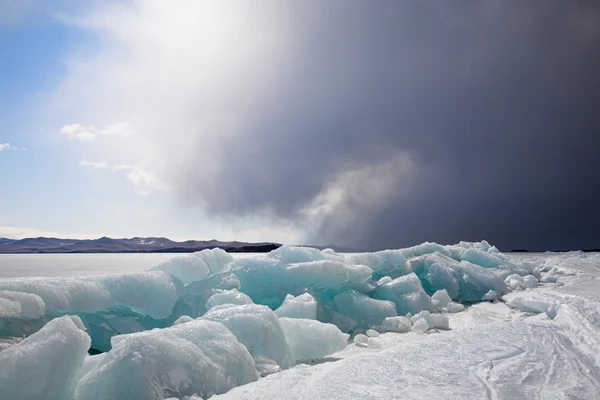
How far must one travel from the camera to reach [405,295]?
317 inches

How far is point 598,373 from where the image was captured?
11.6 feet

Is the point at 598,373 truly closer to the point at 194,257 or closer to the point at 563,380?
the point at 563,380

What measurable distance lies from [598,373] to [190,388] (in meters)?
3.78

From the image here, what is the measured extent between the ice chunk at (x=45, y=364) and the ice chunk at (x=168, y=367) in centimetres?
15

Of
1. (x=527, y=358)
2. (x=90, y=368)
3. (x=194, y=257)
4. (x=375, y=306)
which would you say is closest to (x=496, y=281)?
(x=375, y=306)

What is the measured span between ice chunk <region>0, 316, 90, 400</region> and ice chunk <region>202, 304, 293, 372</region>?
1536mm

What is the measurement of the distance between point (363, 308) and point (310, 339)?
8.21ft

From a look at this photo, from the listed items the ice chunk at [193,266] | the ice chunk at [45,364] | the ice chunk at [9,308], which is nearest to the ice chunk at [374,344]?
the ice chunk at [193,266]

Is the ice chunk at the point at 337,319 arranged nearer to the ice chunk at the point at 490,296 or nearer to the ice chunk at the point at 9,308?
the ice chunk at the point at 490,296

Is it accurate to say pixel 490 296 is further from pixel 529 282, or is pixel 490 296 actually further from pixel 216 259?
pixel 216 259

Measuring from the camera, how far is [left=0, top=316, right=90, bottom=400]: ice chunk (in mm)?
2816

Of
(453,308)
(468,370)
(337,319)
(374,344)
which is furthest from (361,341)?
(453,308)

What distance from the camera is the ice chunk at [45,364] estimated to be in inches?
111

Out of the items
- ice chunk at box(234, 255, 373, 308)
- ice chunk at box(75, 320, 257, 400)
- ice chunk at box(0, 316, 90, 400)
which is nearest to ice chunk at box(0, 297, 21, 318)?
ice chunk at box(0, 316, 90, 400)
